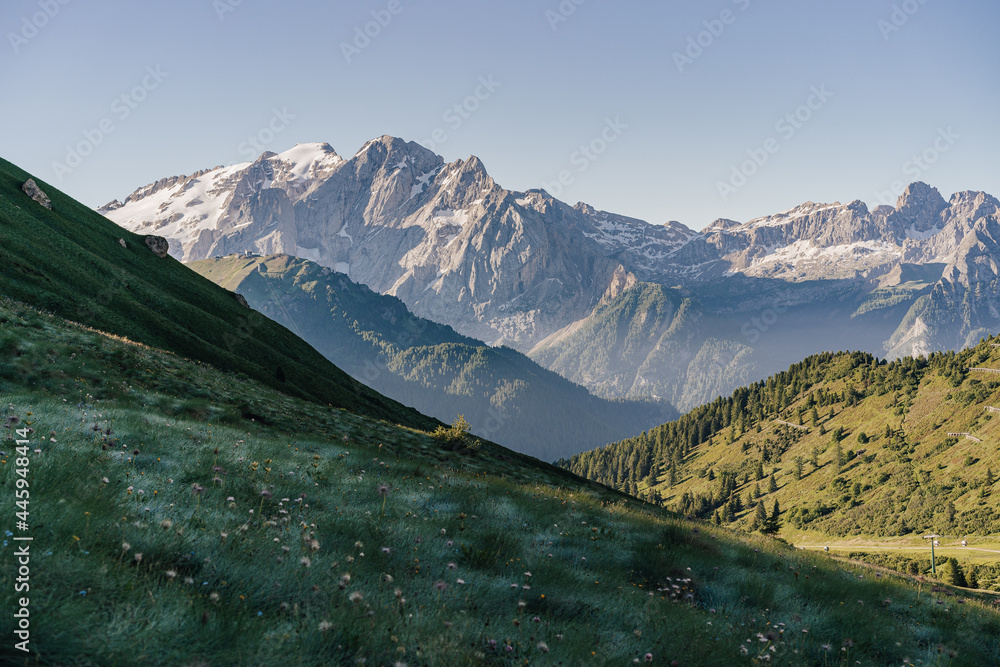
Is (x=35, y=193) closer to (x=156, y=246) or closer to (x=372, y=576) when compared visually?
(x=156, y=246)

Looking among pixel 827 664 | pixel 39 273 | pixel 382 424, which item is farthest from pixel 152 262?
pixel 827 664

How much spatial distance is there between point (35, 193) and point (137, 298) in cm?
2995

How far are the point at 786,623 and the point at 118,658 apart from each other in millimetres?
9624

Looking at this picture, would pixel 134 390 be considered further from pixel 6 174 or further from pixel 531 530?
pixel 6 174

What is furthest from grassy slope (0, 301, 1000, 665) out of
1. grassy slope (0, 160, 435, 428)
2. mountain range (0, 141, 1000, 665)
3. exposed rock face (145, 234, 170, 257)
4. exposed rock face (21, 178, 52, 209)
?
exposed rock face (145, 234, 170, 257)

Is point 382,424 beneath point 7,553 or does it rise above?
above

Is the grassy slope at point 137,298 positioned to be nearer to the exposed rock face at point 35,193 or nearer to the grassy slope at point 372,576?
the exposed rock face at point 35,193

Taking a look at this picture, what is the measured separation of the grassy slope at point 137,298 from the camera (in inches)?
1883

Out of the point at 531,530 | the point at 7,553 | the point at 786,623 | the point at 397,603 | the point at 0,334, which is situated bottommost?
the point at 0,334

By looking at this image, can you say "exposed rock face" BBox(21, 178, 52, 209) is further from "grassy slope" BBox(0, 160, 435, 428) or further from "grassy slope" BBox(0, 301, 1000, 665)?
"grassy slope" BBox(0, 301, 1000, 665)

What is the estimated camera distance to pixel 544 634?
663cm

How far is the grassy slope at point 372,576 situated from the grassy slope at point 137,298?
143ft

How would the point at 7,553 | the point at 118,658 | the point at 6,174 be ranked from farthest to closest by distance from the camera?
the point at 6,174 → the point at 7,553 → the point at 118,658

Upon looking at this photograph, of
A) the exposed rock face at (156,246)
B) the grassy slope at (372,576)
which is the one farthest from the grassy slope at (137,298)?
the grassy slope at (372,576)
